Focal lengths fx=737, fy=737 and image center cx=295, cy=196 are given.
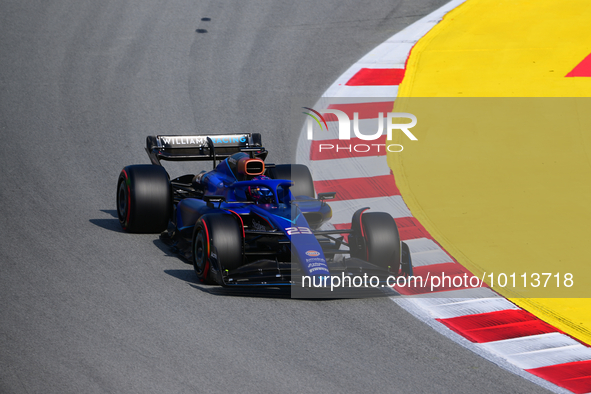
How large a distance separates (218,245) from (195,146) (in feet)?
10.8

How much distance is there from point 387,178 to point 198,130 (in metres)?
3.72

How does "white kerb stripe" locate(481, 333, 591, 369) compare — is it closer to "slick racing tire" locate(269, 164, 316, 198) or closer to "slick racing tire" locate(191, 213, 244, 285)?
"slick racing tire" locate(191, 213, 244, 285)

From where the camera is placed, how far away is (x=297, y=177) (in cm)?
998

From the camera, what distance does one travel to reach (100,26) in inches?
658

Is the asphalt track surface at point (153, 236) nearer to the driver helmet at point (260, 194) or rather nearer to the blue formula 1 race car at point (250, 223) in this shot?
the blue formula 1 race car at point (250, 223)

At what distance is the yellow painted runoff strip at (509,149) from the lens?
8.97 m

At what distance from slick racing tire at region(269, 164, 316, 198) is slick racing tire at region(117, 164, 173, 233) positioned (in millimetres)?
1547

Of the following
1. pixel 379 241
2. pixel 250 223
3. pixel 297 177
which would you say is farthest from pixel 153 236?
pixel 379 241

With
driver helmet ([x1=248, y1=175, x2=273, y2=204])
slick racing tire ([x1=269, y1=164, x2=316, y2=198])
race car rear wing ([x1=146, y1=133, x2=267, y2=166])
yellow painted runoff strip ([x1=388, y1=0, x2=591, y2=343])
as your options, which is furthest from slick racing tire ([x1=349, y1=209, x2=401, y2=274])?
race car rear wing ([x1=146, y1=133, x2=267, y2=166])

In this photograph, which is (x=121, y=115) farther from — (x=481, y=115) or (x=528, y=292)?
(x=528, y=292)

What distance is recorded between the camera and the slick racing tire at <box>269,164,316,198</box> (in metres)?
9.92

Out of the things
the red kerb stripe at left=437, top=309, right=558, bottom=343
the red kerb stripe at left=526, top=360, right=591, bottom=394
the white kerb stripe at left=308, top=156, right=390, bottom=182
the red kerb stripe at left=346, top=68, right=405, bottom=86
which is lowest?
the red kerb stripe at left=526, top=360, right=591, bottom=394

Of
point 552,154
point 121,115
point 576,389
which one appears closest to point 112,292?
point 576,389

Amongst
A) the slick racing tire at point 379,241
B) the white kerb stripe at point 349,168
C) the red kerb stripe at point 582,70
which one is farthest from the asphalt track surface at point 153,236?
the red kerb stripe at point 582,70
